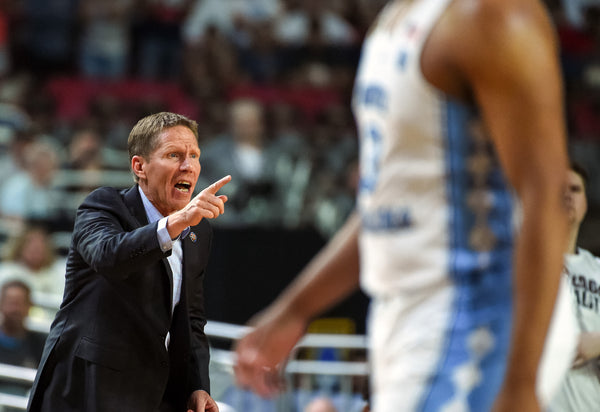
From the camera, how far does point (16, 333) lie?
7.26 m

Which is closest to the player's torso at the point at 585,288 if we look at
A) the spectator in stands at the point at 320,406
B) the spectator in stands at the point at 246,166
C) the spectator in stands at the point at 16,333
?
the spectator in stands at the point at 320,406

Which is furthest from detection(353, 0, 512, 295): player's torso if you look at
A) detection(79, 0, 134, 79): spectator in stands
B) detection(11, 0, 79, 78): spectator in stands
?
detection(11, 0, 79, 78): spectator in stands

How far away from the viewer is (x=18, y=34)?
1254cm

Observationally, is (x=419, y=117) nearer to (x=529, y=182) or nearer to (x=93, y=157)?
(x=529, y=182)

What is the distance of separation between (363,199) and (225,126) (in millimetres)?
8762

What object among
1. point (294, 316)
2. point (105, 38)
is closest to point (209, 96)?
point (105, 38)

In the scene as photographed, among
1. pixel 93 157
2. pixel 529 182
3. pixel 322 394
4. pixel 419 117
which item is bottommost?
pixel 322 394

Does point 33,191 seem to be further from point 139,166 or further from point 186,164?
point 186,164

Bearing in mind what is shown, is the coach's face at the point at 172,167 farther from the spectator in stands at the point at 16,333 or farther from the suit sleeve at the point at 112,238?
the spectator in stands at the point at 16,333

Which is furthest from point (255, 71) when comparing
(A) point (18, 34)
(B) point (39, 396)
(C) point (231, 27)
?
(B) point (39, 396)

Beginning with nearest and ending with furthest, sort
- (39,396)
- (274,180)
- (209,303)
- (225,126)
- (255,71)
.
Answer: (39,396) < (209,303) < (274,180) < (225,126) < (255,71)

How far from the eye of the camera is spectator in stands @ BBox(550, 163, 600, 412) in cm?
385

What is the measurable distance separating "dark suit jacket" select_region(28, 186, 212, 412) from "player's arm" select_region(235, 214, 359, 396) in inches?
44.1

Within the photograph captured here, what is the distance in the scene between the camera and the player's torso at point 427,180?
1833mm
